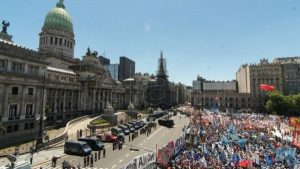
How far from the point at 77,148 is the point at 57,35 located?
66.4 meters

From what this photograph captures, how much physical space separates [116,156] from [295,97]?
10392cm

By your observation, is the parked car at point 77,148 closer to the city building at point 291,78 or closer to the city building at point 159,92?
the city building at point 159,92

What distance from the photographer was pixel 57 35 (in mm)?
90812

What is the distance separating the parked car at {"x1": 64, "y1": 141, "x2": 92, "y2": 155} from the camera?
35213mm

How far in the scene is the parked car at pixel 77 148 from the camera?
3521cm

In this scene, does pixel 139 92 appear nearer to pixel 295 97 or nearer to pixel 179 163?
pixel 295 97

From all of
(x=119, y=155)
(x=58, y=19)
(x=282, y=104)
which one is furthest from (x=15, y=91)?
(x=282, y=104)

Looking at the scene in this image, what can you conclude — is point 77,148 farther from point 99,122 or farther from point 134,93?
point 134,93

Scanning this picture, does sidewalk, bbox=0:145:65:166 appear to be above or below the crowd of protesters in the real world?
below

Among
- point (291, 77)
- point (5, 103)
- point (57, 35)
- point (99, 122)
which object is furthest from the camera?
point (291, 77)

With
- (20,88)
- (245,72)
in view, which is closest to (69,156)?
(20,88)

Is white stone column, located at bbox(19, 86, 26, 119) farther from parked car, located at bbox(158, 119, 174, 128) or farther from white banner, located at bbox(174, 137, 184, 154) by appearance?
parked car, located at bbox(158, 119, 174, 128)


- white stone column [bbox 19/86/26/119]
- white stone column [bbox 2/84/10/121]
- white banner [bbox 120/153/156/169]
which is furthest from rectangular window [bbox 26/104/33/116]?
white banner [bbox 120/153/156/169]

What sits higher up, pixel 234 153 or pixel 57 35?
pixel 57 35
